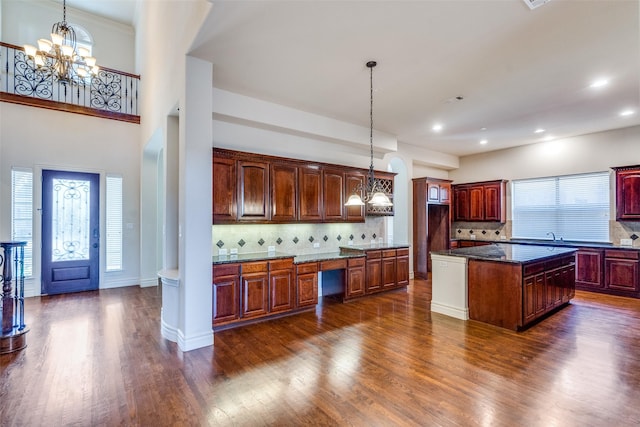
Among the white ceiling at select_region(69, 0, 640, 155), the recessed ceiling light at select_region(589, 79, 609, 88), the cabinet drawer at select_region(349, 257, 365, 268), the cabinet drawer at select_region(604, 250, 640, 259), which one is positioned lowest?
the cabinet drawer at select_region(349, 257, 365, 268)

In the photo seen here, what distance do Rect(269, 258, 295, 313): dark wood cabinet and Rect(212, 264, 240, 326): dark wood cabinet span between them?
1.62 ft

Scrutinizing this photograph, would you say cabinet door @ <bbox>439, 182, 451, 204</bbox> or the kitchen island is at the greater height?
cabinet door @ <bbox>439, 182, 451, 204</bbox>

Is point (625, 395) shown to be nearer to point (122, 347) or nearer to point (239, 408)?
point (239, 408)

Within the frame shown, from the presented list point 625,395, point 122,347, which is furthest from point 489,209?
point 122,347

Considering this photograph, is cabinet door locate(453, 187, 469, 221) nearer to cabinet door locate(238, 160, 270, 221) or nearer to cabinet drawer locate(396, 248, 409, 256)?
cabinet drawer locate(396, 248, 409, 256)

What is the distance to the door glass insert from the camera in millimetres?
5898

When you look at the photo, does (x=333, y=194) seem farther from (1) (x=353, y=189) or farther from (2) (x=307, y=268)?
(2) (x=307, y=268)

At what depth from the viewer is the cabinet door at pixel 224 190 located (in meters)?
4.11

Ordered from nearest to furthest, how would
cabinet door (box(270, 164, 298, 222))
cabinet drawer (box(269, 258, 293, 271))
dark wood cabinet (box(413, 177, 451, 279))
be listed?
cabinet drawer (box(269, 258, 293, 271)) < cabinet door (box(270, 164, 298, 222)) < dark wood cabinet (box(413, 177, 451, 279))

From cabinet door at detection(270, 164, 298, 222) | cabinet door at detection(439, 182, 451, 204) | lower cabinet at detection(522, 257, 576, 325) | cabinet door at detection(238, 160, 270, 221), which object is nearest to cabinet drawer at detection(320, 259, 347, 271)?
cabinet door at detection(270, 164, 298, 222)

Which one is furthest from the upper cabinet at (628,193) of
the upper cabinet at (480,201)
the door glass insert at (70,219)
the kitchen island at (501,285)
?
the door glass insert at (70,219)

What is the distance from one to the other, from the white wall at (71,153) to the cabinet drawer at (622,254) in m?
9.64

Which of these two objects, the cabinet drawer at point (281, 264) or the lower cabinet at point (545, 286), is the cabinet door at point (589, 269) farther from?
the cabinet drawer at point (281, 264)

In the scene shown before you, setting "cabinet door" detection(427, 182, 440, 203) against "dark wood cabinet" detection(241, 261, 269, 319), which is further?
"cabinet door" detection(427, 182, 440, 203)
